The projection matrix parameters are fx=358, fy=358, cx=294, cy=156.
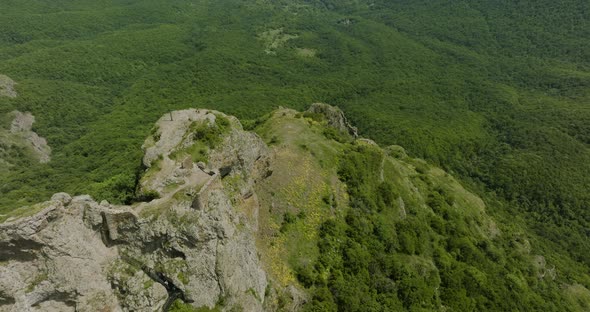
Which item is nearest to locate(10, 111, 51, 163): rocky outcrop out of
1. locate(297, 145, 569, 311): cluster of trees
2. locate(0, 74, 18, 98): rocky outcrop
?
locate(0, 74, 18, 98): rocky outcrop

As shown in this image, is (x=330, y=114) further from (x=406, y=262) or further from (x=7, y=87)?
(x=7, y=87)

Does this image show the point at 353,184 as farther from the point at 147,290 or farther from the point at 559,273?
the point at 559,273

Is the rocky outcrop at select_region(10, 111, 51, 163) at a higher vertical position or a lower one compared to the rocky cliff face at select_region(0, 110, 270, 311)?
lower

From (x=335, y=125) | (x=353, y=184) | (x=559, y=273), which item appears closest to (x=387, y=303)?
(x=353, y=184)

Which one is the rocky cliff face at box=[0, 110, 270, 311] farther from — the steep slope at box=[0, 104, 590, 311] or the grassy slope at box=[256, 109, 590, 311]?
the grassy slope at box=[256, 109, 590, 311]

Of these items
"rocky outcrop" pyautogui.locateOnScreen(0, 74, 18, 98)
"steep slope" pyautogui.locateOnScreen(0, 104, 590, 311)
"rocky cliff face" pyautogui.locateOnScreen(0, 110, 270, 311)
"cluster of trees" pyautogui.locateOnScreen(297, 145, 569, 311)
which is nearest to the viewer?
"rocky cliff face" pyautogui.locateOnScreen(0, 110, 270, 311)

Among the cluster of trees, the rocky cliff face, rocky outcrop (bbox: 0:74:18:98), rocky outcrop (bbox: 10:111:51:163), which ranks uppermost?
the rocky cliff face

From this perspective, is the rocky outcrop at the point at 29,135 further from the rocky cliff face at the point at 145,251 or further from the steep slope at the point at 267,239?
the rocky cliff face at the point at 145,251
